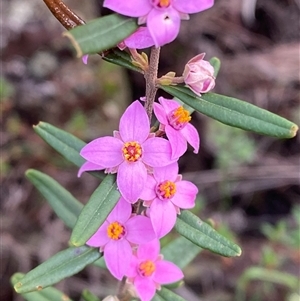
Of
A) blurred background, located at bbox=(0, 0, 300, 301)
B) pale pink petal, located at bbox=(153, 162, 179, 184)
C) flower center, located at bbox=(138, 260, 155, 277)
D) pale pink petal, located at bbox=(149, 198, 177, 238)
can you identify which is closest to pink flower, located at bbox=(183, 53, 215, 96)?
pale pink petal, located at bbox=(153, 162, 179, 184)

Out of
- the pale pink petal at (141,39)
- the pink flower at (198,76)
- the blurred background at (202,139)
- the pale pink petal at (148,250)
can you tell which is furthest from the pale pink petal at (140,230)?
the blurred background at (202,139)

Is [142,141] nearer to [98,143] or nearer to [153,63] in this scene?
[98,143]

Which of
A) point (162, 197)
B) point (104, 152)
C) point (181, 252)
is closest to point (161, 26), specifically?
point (104, 152)

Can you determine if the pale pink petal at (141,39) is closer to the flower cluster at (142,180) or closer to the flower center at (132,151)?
the flower cluster at (142,180)

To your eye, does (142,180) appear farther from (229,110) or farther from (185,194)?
(229,110)

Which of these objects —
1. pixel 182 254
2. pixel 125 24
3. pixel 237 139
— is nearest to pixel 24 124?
pixel 237 139

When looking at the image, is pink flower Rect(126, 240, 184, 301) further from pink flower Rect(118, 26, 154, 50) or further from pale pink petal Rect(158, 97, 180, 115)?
pink flower Rect(118, 26, 154, 50)
